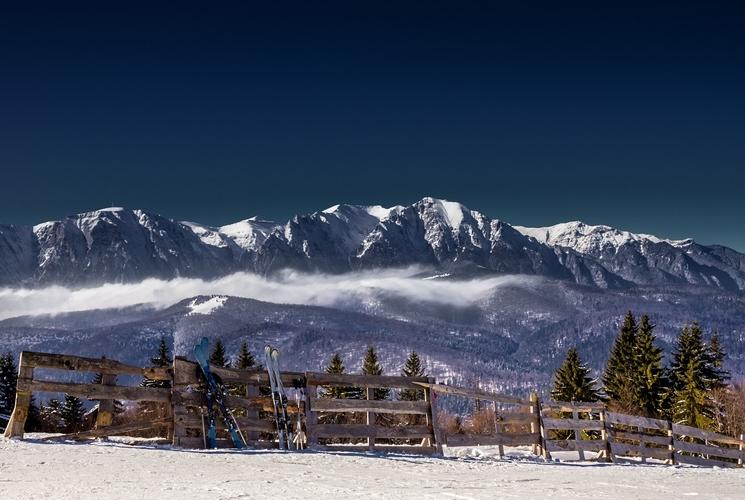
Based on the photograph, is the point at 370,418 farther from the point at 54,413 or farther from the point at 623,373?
the point at 623,373

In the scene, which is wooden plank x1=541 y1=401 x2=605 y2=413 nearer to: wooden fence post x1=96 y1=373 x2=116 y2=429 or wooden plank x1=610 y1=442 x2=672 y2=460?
wooden plank x1=610 y1=442 x2=672 y2=460

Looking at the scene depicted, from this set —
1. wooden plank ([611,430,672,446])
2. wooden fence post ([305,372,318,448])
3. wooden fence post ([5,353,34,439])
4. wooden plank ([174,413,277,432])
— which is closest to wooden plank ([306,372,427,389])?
wooden fence post ([305,372,318,448])

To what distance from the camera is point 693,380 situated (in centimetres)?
5519

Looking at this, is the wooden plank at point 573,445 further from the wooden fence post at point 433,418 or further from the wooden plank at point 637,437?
the wooden fence post at point 433,418

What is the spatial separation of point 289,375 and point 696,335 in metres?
51.1

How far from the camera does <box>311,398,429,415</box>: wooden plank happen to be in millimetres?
15641

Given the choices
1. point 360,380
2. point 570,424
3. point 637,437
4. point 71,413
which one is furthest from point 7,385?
point 637,437

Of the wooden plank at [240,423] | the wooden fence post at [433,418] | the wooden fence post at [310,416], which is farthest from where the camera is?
the wooden fence post at [433,418]

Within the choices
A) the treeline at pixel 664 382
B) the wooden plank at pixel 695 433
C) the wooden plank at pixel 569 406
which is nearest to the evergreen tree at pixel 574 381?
the treeline at pixel 664 382

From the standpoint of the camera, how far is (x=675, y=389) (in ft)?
191

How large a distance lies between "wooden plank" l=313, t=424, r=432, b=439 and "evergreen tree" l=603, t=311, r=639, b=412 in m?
48.9

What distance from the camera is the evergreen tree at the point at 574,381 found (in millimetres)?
60406

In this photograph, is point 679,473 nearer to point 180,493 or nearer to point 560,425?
point 560,425

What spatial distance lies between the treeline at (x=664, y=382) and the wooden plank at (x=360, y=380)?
138 ft
